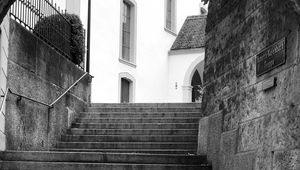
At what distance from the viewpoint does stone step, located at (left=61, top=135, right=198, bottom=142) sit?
32.6 ft

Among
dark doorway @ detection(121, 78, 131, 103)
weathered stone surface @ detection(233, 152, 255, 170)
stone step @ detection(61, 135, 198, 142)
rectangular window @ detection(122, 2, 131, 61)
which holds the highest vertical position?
rectangular window @ detection(122, 2, 131, 61)

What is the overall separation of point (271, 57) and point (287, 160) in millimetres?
1177

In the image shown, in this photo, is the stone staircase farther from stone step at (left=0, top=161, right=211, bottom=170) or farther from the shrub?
the shrub

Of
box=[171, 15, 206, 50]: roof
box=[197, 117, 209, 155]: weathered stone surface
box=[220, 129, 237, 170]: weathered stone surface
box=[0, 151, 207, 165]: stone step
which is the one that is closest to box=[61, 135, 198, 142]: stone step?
box=[197, 117, 209, 155]: weathered stone surface

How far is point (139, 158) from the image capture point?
7.97 meters

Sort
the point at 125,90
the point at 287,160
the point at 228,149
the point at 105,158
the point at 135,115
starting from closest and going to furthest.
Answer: the point at 287,160 → the point at 228,149 → the point at 105,158 → the point at 135,115 → the point at 125,90

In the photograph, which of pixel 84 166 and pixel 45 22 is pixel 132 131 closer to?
pixel 45 22

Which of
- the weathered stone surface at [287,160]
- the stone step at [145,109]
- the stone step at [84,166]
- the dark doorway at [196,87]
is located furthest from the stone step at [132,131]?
the dark doorway at [196,87]

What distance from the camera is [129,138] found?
33.7ft

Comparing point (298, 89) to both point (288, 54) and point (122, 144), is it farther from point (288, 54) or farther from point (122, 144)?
point (122, 144)

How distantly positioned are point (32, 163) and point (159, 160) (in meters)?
1.80

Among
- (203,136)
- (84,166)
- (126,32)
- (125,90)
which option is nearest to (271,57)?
(203,136)

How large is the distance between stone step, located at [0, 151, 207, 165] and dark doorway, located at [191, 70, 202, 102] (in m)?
17.4

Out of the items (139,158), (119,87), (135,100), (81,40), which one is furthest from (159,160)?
(135,100)
